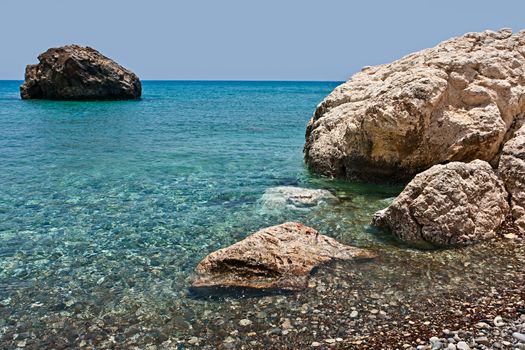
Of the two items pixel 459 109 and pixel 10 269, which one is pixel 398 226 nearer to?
pixel 459 109

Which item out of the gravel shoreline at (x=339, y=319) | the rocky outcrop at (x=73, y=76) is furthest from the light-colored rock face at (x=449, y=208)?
the rocky outcrop at (x=73, y=76)

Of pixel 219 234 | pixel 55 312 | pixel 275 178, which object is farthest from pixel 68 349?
pixel 275 178

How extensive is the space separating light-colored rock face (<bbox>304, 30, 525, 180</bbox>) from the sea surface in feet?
4.08

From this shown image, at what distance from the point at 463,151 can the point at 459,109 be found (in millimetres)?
1423

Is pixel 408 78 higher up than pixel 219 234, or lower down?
higher up

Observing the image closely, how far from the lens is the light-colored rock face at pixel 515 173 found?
11055 mm

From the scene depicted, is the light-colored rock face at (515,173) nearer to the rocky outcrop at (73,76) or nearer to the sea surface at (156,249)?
the sea surface at (156,249)

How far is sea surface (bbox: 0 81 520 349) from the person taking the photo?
728cm

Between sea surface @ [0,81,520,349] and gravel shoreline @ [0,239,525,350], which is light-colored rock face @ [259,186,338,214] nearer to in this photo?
sea surface @ [0,81,520,349]

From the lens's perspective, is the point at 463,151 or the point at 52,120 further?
the point at 52,120

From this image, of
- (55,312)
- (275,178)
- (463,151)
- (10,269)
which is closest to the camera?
(55,312)

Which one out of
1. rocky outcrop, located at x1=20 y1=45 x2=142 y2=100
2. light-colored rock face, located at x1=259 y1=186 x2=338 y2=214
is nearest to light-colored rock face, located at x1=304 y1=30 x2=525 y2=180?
light-colored rock face, located at x1=259 y1=186 x2=338 y2=214

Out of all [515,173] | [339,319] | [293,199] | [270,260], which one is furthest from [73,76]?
[339,319]

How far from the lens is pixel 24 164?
2006 centimetres
